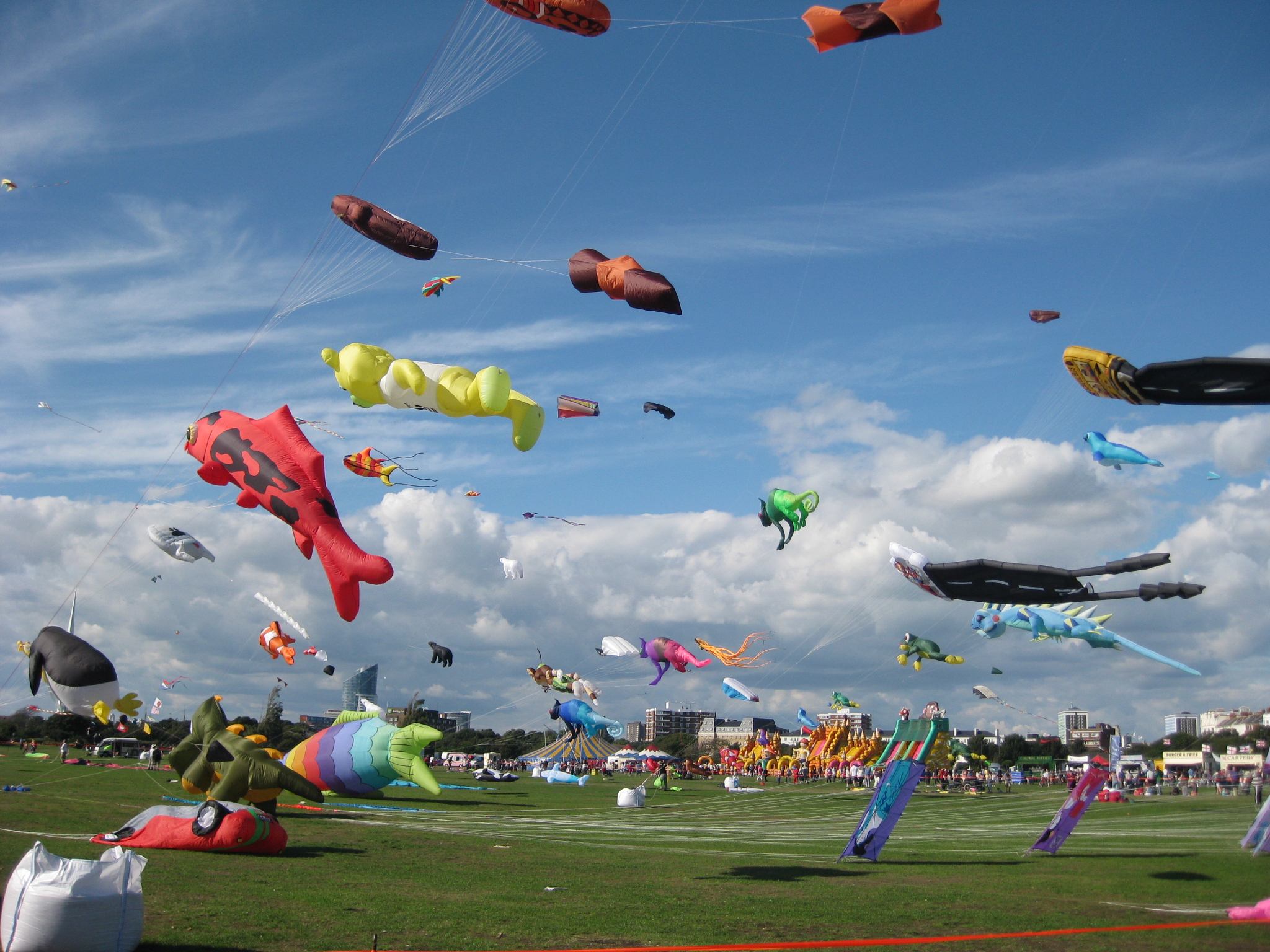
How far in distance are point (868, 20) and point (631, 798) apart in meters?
25.1

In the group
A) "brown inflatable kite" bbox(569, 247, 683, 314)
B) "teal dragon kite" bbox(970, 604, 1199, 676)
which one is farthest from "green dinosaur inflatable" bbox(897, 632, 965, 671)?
"brown inflatable kite" bbox(569, 247, 683, 314)

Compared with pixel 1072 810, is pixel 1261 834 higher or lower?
higher

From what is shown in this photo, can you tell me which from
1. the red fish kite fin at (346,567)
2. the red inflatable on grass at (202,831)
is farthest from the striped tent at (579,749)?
the red fish kite fin at (346,567)

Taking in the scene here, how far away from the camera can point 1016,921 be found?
Answer: 10.9 meters

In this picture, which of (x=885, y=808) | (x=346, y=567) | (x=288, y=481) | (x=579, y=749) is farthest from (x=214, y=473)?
(x=579, y=749)

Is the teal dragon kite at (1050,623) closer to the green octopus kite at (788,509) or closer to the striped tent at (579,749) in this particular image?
the green octopus kite at (788,509)

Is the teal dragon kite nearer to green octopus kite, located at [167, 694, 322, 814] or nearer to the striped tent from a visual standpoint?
green octopus kite, located at [167, 694, 322, 814]

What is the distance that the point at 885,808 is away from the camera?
52.4ft

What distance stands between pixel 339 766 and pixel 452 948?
18.0 metres

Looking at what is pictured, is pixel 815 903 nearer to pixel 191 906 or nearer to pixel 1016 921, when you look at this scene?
pixel 1016 921

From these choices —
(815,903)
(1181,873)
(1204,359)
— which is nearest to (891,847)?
(1181,873)

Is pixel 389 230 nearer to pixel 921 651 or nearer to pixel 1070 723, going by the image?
pixel 921 651

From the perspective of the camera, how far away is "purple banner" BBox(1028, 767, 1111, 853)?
15.3 meters

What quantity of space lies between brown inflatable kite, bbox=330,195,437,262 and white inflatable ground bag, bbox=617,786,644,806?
68.0 ft
